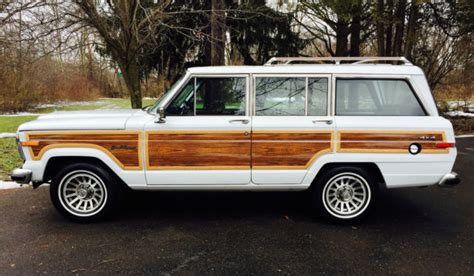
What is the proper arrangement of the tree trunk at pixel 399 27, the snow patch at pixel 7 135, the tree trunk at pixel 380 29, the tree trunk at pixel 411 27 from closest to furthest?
1. the snow patch at pixel 7 135
2. the tree trunk at pixel 380 29
3. the tree trunk at pixel 399 27
4. the tree trunk at pixel 411 27

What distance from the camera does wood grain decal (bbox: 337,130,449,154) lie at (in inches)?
162

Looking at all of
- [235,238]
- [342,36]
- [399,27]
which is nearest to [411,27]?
[399,27]

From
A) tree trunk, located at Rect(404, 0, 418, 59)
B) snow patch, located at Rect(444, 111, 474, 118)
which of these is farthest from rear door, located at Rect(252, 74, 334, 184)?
snow patch, located at Rect(444, 111, 474, 118)

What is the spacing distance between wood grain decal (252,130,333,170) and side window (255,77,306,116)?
288 mm

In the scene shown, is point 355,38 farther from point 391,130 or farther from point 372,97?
point 391,130

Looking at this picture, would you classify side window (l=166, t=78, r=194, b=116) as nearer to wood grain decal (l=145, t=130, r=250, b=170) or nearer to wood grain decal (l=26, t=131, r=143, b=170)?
wood grain decal (l=145, t=130, r=250, b=170)

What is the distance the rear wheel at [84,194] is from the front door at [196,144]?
1.85 ft

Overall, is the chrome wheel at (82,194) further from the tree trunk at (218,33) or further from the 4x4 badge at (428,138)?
the tree trunk at (218,33)

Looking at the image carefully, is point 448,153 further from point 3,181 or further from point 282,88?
point 3,181

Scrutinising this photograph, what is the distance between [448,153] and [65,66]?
20686 mm

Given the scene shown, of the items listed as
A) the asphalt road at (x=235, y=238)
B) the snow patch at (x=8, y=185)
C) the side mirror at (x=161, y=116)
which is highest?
the side mirror at (x=161, y=116)

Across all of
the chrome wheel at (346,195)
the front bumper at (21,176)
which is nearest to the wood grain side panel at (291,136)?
the chrome wheel at (346,195)

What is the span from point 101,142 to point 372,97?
3247 mm

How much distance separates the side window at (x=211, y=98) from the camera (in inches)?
168
